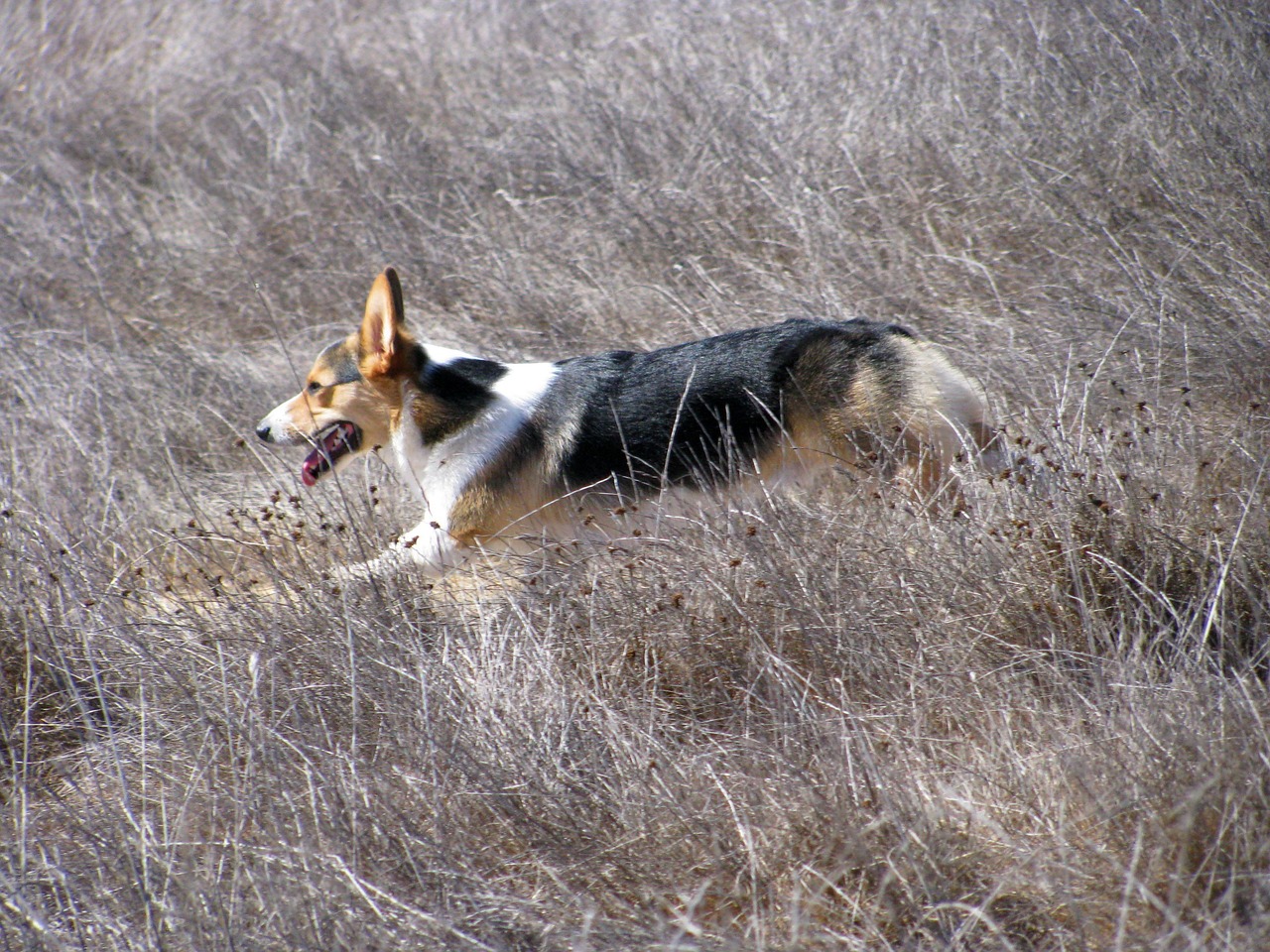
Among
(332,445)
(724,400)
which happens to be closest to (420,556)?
(332,445)

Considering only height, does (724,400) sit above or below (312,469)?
above

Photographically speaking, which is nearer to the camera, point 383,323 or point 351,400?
point 383,323

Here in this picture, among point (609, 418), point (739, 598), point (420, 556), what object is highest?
point (609, 418)

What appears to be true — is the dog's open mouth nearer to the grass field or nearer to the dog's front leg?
the grass field

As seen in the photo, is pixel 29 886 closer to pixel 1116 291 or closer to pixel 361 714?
pixel 361 714

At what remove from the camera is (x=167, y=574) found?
391cm

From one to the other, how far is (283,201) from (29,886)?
→ 18.8ft

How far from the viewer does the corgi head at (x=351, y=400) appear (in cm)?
398

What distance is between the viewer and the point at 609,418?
12.7 feet

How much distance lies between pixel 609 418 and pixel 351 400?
3.23 feet

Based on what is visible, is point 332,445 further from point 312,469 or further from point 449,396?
point 449,396

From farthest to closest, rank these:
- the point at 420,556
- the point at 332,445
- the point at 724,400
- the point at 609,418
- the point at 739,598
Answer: the point at 332,445 < the point at 609,418 < the point at 724,400 < the point at 420,556 < the point at 739,598

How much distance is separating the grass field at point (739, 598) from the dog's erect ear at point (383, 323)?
570mm

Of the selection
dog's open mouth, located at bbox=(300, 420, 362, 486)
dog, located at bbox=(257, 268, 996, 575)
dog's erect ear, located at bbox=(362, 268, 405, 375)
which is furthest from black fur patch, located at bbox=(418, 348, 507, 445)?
dog's open mouth, located at bbox=(300, 420, 362, 486)
